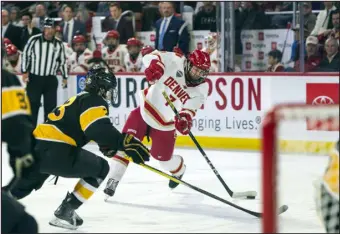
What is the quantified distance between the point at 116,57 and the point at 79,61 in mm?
470

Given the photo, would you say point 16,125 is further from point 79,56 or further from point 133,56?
point 79,56

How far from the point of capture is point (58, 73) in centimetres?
958

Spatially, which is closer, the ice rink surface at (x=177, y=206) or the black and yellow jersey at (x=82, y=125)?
the black and yellow jersey at (x=82, y=125)

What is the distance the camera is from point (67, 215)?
4867 millimetres

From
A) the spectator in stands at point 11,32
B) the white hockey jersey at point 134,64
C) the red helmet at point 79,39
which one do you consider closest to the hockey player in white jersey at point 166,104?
the white hockey jersey at point 134,64

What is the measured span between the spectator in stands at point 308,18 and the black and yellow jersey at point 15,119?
18.9ft

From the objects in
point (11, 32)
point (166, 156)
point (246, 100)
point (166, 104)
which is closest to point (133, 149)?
point (166, 156)

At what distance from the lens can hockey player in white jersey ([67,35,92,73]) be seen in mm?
9719

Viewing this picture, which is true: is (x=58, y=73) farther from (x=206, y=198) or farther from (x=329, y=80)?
(x=206, y=198)

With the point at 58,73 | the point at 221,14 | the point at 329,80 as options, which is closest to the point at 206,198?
the point at 329,80

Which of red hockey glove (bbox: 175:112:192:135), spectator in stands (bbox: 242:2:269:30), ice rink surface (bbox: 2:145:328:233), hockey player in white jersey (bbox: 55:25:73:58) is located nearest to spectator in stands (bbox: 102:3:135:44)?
hockey player in white jersey (bbox: 55:25:73:58)

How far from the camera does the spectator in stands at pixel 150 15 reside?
970 cm

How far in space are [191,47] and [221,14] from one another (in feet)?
1.78

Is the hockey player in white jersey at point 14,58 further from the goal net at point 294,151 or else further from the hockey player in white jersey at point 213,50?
the goal net at point 294,151
